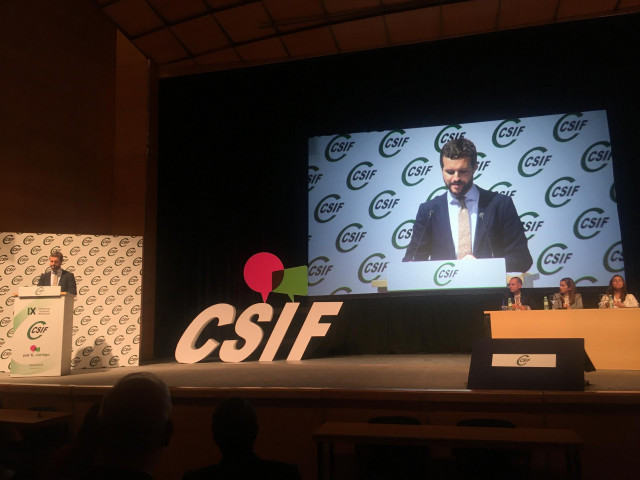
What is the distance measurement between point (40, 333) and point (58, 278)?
698 millimetres

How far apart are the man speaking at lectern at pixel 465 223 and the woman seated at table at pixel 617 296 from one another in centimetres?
106

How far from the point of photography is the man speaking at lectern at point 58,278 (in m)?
5.56

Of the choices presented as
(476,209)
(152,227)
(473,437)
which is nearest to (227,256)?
(152,227)

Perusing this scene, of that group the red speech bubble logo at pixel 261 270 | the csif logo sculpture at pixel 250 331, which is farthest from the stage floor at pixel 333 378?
the red speech bubble logo at pixel 261 270

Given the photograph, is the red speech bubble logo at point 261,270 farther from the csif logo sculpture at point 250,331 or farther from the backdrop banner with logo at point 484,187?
the csif logo sculpture at point 250,331

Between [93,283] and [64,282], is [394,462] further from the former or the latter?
[93,283]

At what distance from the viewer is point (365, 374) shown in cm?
437

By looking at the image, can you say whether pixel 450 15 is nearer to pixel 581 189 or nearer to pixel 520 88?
pixel 520 88

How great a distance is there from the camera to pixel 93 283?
621cm

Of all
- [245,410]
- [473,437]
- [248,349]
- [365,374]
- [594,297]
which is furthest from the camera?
[594,297]

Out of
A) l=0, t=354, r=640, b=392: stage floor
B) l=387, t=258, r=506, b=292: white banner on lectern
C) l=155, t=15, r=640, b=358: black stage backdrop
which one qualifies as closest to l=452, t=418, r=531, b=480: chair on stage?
l=0, t=354, r=640, b=392: stage floor

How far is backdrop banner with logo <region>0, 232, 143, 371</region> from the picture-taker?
591 cm

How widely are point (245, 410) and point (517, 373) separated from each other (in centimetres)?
191

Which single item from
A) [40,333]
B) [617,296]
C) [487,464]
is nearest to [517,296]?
[617,296]
